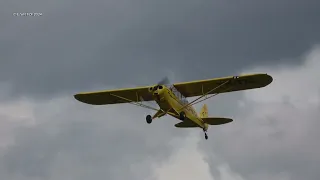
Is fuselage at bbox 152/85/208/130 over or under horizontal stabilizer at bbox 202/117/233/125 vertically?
over

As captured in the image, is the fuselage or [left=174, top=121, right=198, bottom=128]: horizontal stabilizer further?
[left=174, top=121, right=198, bottom=128]: horizontal stabilizer

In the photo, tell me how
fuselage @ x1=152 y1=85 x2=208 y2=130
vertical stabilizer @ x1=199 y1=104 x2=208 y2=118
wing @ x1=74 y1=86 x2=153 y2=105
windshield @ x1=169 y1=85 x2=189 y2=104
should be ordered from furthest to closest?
vertical stabilizer @ x1=199 y1=104 x2=208 y2=118, wing @ x1=74 y1=86 x2=153 y2=105, windshield @ x1=169 y1=85 x2=189 y2=104, fuselage @ x1=152 y1=85 x2=208 y2=130

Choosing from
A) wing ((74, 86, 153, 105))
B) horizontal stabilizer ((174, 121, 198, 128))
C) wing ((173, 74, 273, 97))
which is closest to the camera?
wing ((173, 74, 273, 97))

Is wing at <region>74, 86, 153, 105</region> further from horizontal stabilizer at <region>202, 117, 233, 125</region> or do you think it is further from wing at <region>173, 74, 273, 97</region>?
horizontal stabilizer at <region>202, 117, 233, 125</region>

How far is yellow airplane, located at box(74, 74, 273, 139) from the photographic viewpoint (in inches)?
2302

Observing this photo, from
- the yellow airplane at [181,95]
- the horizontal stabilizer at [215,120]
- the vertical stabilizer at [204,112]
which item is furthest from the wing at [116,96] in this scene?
the vertical stabilizer at [204,112]

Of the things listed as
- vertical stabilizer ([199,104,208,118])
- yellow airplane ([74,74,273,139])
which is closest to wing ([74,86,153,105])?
yellow airplane ([74,74,273,139])

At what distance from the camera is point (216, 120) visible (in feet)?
211

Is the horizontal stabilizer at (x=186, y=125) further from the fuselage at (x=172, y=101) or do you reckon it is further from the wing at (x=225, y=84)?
the wing at (x=225, y=84)

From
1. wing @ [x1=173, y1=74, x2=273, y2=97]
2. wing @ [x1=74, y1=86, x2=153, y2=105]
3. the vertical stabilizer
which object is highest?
wing @ [x1=173, y1=74, x2=273, y2=97]

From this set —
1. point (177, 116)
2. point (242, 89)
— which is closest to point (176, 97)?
point (177, 116)

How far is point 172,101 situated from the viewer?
58938 mm

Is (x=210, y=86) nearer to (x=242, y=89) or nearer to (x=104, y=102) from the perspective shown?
(x=242, y=89)

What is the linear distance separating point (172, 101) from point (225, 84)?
14.5 feet
